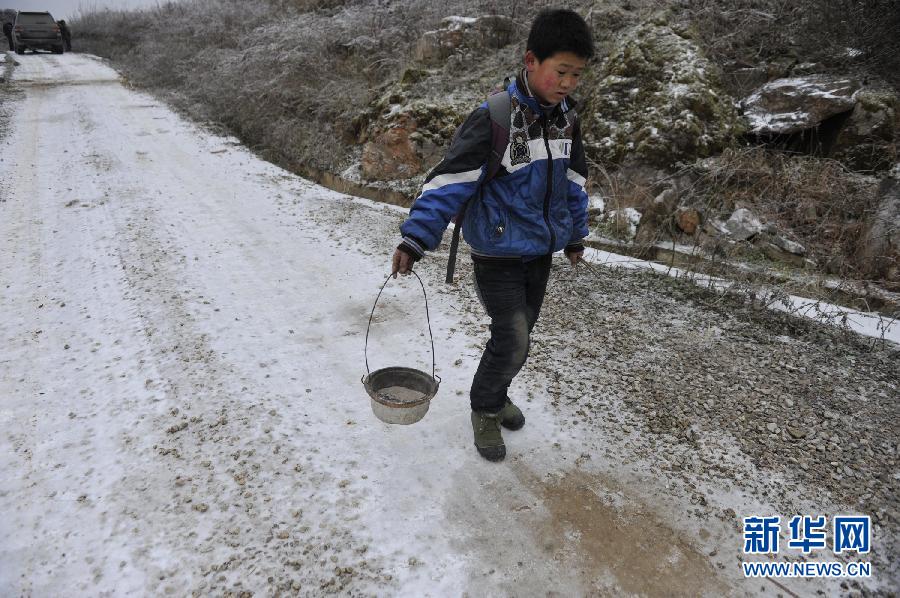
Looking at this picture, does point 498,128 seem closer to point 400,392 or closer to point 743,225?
Answer: point 400,392

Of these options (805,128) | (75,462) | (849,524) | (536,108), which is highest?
(536,108)

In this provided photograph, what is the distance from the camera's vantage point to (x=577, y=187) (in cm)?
273

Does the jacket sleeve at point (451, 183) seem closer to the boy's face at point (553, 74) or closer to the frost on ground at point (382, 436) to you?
the boy's face at point (553, 74)

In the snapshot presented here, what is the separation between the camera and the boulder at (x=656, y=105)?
6.59 meters

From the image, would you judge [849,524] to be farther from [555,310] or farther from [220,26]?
[220,26]

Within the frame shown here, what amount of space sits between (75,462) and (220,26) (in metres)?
19.4

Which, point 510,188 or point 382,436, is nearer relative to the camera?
point 510,188

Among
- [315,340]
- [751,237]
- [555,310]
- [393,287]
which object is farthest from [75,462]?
[751,237]

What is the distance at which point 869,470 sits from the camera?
8.99 ft

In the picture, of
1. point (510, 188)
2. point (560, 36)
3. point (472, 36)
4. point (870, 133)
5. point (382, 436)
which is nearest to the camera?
point (560, 36)

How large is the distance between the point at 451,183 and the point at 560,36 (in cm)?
75

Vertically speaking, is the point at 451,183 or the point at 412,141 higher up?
the point at 451,183

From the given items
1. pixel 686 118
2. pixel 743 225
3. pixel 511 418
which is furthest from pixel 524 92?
pixel 686 118

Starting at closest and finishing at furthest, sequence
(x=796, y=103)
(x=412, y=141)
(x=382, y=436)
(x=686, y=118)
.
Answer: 1. (x=382, y=436)
2. (x=796, y=103)
3. (x=686, y=118)
4. (x=412, y=141)
